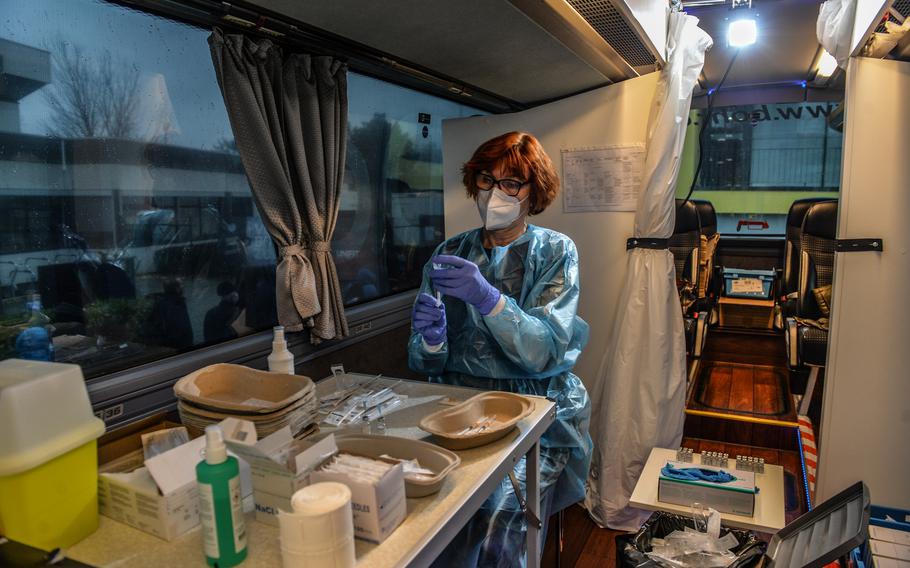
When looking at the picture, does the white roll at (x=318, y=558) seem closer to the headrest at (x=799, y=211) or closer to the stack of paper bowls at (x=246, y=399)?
the stack of paper bowls at (x=246, y=399)

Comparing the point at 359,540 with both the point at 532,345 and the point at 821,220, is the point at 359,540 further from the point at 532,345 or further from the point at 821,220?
the point at 821,220

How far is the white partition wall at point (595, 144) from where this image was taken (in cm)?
275

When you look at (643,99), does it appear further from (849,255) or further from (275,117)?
(275,117)

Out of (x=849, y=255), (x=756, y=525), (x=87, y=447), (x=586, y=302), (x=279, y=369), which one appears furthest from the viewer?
(x=586, y=302)

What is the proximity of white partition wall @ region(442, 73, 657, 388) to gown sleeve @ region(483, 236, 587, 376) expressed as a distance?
814 mm

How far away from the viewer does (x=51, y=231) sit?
1.64 meters

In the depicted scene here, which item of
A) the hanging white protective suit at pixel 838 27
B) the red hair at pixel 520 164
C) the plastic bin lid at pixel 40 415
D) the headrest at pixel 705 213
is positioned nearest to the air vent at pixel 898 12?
the hanging white protective suit at pixel 838 27

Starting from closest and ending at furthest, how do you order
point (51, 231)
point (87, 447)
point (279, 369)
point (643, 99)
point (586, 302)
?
1. point (87, 447)
2. point (279, 369)
3. point (51, 231)
4. point (643, 99)
5. point (586, 302)

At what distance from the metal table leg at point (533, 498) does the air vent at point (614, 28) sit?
146 centimetres

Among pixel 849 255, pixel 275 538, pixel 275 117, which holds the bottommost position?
pixel 275 538

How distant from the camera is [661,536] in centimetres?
195

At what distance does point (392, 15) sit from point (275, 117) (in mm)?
536

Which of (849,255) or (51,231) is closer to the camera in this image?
(51,231)

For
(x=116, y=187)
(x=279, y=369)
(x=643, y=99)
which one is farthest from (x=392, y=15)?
(x=643, y=99)
